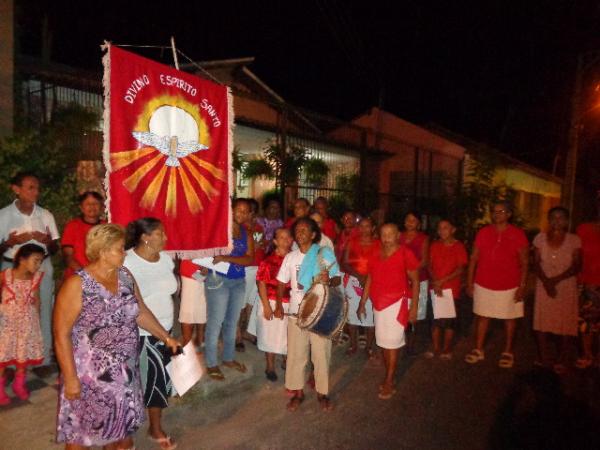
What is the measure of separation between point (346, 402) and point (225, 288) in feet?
5.33

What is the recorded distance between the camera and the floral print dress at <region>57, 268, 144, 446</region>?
278 centimetres

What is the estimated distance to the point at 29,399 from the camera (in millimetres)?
4262

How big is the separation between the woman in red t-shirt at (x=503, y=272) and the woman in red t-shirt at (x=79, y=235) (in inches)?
173

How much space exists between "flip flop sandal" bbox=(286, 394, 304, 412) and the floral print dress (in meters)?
1.91

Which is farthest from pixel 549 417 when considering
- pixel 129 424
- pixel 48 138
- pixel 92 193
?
pixel 48 138

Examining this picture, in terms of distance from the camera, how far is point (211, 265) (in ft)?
15.6

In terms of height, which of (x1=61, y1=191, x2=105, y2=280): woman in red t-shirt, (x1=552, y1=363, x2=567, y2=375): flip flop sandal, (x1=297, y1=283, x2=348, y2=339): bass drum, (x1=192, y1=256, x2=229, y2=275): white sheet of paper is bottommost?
(x1=552, y1=363, x2=567, y2=375): flip flop sandal

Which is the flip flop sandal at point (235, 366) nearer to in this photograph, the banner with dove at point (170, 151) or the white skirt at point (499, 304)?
the banner with dove at point (170, 151)

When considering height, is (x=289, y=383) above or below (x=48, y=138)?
below

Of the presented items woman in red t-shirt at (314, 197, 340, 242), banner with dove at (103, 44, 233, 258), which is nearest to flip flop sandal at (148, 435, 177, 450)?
banner with dove at (103, 44, 233, 258)

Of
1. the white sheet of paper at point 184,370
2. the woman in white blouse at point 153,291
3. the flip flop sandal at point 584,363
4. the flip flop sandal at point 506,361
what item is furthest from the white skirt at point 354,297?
the woman in white blouse at point 153,291

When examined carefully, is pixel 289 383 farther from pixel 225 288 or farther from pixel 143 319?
pixel 143 319

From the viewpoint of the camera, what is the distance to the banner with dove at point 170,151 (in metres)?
3.66

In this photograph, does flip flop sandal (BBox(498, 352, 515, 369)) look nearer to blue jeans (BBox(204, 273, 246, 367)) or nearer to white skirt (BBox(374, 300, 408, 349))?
white skirt (BBox(374, 300, 408, 349))
